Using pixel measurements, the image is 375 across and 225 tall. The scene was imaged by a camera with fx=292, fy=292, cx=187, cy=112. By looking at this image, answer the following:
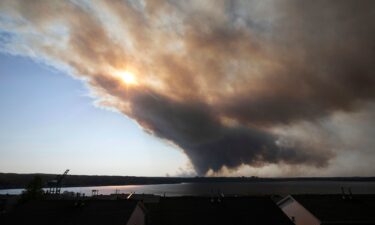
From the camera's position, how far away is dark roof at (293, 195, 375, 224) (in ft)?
129

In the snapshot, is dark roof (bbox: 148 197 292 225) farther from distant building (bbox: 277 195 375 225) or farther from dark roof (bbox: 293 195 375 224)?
dark roof (bbox: 293 195 375 224)

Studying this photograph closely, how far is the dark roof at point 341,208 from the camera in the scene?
3938 centimetres

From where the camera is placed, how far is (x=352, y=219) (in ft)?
130

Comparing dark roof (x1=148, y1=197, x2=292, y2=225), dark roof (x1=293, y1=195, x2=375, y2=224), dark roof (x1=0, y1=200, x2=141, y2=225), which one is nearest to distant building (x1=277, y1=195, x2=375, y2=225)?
dark roof (x1=293, y1=195, x2=375, y2=224)

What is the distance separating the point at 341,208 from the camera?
4266cm

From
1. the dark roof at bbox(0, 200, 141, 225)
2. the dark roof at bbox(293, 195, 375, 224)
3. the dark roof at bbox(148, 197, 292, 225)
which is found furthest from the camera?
the dark roof at bbox(293, 195, 375, 224)

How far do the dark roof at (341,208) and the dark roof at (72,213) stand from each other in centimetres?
2618

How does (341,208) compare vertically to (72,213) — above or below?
below

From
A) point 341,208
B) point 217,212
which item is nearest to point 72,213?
point 217,212

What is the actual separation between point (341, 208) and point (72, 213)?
3786 centimetres

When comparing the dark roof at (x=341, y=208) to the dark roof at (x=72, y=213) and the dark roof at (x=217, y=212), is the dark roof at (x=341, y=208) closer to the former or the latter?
the dark roof at (x=217, y=212)

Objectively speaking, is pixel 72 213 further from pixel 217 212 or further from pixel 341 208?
pixel 341 208

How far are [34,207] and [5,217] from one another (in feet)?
11.9

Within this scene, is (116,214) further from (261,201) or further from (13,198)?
(13,198)
